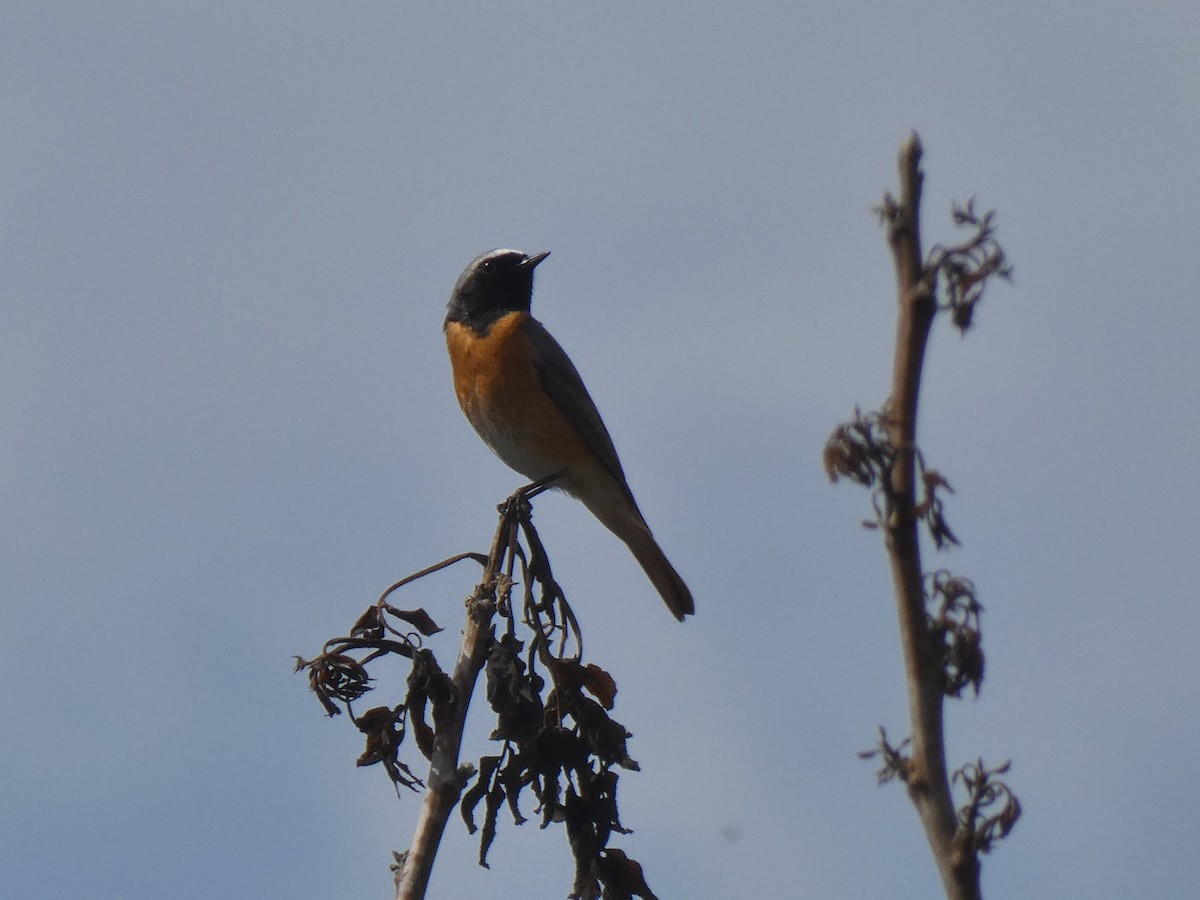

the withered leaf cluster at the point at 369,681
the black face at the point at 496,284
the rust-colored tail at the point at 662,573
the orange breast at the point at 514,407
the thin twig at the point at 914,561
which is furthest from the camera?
the black face at the point at 496,284

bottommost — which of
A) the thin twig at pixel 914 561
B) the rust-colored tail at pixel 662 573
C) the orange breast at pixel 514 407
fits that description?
the thin twig at pixel 914 561

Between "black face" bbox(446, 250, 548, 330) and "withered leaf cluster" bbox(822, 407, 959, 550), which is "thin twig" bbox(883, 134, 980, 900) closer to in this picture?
"withered leaf cluster" bbox(822, 407, 959, 550)

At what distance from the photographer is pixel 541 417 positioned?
31.0 feet

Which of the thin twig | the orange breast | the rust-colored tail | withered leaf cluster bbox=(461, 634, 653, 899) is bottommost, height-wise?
the thin twig

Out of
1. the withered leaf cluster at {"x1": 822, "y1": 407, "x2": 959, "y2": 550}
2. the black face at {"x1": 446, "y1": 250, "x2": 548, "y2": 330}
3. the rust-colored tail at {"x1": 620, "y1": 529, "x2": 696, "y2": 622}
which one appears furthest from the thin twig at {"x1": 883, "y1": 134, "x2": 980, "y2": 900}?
the black face at {"x1": 446, "y1": 250, "x2": 548, "y2": 330}

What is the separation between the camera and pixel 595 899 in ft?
12.7

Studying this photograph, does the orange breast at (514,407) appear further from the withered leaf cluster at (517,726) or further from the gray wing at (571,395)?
the withered leaf cluster at (517,726)

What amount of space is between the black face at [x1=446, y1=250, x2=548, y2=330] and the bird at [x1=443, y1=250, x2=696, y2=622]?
0.03m

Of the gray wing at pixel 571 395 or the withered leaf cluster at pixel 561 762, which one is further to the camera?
the gray wing at pixel 571 395

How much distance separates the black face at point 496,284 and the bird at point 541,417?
0.03 metres

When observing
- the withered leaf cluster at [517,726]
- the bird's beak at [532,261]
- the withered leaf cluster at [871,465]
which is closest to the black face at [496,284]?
the bird's beak at [532,261]

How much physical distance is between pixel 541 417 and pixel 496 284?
1340 millimetres

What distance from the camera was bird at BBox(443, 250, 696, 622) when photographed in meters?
9.46

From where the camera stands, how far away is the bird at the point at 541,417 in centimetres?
946
